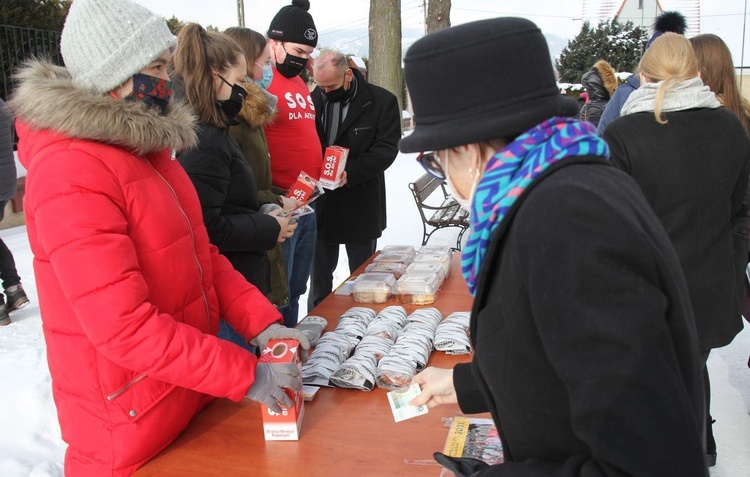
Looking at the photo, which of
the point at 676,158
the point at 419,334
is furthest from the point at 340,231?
the point at 676,158

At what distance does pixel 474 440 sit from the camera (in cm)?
152

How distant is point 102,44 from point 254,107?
1258 millimetres

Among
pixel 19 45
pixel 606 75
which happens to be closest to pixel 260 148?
pixel 606 75

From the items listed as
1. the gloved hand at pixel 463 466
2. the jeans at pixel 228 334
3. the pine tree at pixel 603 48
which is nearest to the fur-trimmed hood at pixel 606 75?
the jeans at pixel 228 334

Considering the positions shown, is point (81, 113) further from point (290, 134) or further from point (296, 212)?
point (290, 134)

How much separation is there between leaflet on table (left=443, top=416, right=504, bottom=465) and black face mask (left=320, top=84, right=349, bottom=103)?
269 centimetres

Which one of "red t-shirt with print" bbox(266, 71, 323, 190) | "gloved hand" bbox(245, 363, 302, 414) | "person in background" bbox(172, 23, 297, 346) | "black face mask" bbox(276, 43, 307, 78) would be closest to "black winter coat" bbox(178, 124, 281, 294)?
"person in background" bbox(172, 23, 297, 346)

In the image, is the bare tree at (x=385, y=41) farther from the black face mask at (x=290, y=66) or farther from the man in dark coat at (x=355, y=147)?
the black face mask at (x=290, y=66)

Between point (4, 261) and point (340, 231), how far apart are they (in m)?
2.81

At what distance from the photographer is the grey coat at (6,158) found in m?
4.58

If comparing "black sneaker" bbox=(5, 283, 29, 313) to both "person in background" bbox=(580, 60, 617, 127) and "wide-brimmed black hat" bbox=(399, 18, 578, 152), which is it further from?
"person in background" bbox=(580, 60, 617, 127)

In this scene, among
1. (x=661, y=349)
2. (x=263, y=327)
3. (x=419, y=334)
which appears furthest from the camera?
(x=419, y=334)

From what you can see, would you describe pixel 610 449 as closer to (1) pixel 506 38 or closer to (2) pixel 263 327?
(1) pixel 506 38

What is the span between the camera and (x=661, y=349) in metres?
0.72
